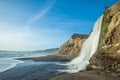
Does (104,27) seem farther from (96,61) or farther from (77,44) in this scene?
(77,44)

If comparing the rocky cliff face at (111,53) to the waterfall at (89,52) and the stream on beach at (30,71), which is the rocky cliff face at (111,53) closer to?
the waterfall at (89,52)

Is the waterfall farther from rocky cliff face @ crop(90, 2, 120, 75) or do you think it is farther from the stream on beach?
rocky cliff face @ crop(90, 2, 120, 75)

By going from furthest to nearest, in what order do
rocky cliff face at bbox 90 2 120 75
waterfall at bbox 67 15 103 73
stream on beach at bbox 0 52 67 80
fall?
waterfall at bbox 67 15 103 73 < stream on beach at bbox 0 52 67 80 < rocky cliff face at bbox 90 2 120 75

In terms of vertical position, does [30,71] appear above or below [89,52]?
below

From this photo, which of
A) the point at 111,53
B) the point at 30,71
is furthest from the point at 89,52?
the point at 111,53

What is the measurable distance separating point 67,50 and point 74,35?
1652cm

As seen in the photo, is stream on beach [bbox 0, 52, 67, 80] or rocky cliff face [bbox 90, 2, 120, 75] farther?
stream on beach [bbox 0, 52, 67, 80]

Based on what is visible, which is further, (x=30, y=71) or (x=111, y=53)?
(x=30, y=71)

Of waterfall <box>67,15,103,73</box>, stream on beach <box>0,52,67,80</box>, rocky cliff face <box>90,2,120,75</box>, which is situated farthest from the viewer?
waterfall <box>67,15,103,73</box>

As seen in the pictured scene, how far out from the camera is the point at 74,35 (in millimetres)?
137500

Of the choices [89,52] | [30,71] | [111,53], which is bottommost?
[30,71]

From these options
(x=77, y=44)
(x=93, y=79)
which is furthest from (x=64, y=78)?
(x=77, y=44)

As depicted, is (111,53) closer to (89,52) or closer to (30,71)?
(30,71)

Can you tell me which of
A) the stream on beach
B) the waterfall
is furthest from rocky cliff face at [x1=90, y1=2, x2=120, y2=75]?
the stream on beach
